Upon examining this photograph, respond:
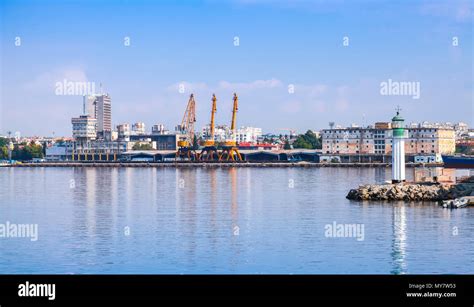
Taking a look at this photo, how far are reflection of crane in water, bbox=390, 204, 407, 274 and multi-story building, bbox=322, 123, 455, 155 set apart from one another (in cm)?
4344

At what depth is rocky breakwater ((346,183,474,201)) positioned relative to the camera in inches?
831

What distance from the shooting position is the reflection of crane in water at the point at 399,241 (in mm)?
10705

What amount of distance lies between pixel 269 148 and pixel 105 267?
228 ft

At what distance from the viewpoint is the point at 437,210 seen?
18.4 meters

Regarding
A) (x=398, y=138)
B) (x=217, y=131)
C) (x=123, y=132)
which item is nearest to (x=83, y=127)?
(x=123, y=132)

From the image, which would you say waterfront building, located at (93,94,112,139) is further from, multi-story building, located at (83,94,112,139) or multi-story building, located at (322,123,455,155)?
multi-story building, located at (322,123,455,155)

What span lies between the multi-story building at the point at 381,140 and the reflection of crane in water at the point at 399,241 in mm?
43441

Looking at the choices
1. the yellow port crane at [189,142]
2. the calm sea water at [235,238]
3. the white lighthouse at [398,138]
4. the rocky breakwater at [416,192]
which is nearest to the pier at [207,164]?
the yellow port crane at [189,142]

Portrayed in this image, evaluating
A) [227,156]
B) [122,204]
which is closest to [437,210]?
[122,204]

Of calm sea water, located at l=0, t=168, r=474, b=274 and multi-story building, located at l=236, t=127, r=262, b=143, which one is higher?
multi-story building, located at l=236, t=127, r=262, b=143

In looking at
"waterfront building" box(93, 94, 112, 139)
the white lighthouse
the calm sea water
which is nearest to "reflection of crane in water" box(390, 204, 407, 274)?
the calm sea water

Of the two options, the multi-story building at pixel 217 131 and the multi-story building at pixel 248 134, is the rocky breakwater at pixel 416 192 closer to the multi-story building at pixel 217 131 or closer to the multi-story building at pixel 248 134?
the multi-story building at pixel 217 131
